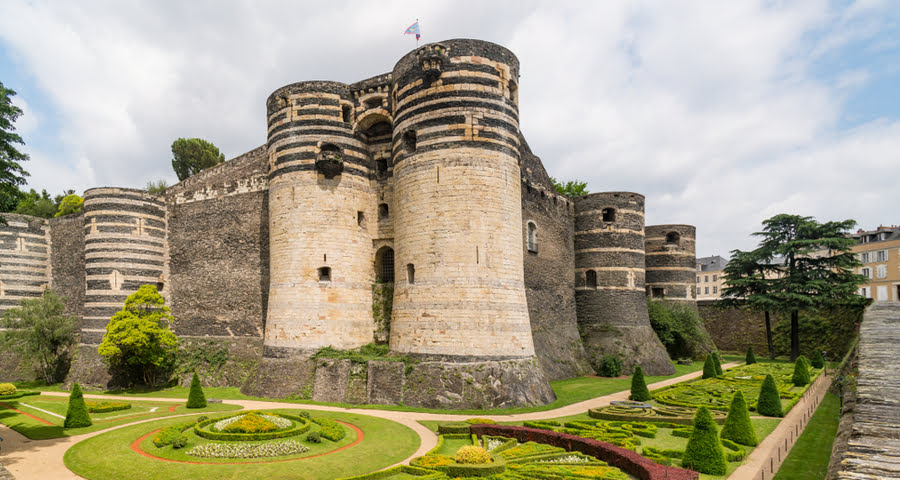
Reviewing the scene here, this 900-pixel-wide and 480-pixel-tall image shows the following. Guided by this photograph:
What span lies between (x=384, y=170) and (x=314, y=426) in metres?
15.2

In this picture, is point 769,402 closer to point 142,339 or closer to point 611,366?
point 611,366

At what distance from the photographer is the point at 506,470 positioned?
534 inches

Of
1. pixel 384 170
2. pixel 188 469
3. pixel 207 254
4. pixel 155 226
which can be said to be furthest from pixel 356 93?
pixel 188 469

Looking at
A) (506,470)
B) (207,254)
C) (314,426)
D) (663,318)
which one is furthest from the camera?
(663,318)

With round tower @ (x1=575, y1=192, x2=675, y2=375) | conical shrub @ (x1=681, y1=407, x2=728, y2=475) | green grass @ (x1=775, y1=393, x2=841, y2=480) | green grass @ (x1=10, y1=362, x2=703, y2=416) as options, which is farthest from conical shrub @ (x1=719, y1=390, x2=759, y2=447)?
round tower @ (x1=575, y1=192, x2=675, y2=375)

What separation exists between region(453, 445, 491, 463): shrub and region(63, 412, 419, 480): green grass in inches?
90.7

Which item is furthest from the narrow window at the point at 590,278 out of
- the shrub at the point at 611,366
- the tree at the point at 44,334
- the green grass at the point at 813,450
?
the tree at the point at 44,334

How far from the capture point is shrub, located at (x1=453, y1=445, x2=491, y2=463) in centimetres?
1366

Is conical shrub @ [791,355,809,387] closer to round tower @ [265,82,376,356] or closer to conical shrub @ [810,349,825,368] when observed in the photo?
conical shrub @ [810,349,825,368]

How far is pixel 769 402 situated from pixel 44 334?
4006 cm

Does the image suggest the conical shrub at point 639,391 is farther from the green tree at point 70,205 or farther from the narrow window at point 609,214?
the green tree at point 70,205

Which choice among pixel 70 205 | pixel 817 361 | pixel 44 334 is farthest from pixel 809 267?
pixel 70 205

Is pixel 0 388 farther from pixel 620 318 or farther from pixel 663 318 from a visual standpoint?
pixel 663 318

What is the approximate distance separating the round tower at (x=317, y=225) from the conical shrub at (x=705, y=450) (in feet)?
56.1
